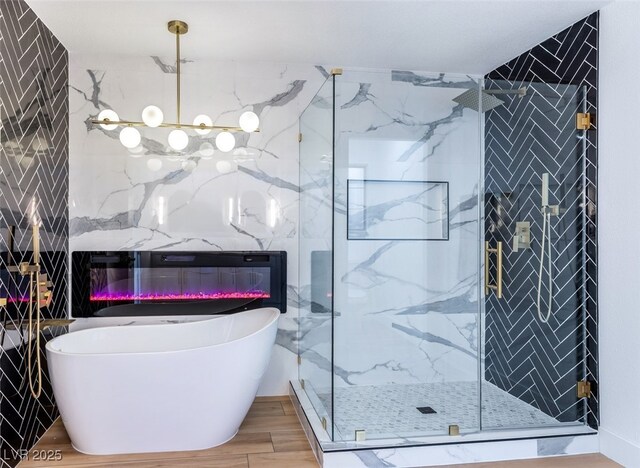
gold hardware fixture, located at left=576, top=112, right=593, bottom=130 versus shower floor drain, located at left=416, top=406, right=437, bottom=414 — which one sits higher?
gold hardware fixture, located at left=576, top=112, right=593, bottom=130

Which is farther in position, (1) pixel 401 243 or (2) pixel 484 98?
(2) pixel 484 98

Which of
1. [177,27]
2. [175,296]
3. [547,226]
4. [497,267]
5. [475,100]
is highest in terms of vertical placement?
[177,27]

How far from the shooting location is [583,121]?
3053mm

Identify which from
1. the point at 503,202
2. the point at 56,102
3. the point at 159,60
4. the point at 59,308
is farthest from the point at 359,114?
the point at 59,308

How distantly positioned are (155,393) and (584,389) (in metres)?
2.51

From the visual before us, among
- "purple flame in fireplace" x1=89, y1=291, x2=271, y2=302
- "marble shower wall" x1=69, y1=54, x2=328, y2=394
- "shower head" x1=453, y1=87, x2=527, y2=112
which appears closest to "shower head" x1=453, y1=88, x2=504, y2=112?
"shower head" x1=453, y1=87, x2=527, y2=112

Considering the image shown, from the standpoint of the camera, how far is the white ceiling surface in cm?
293

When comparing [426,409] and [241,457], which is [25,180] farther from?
[426,409]

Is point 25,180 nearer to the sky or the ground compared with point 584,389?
nearer to the sky

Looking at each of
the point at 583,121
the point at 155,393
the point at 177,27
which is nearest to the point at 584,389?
the point at 583,121

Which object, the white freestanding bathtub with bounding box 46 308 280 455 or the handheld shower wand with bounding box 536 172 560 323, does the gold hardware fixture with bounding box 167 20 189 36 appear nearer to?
the white freestanding bathtub with bounding box 46 308 280 455

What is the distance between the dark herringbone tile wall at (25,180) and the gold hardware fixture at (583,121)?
3.20m

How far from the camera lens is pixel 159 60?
3.86 meters

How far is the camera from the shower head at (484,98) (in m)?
2.99
